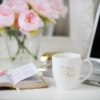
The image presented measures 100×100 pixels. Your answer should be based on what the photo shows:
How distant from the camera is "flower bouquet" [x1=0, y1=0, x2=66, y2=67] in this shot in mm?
1012

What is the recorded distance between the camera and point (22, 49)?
1.10m

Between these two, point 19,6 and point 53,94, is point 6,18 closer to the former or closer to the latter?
point 19,6

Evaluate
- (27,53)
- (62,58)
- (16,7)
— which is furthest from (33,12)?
(62,58)

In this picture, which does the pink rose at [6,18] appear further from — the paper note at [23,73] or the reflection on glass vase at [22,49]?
the paper note at [23,73]

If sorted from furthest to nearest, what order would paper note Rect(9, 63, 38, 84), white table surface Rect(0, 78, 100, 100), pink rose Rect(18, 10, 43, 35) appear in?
pink rose Rect(18, 10, 43, 35)
paper note Rect(9, 63, 38, 84)
white table surface Rect(0, 78, 100, 100)

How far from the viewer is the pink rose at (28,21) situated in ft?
3.29

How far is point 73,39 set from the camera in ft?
4.09

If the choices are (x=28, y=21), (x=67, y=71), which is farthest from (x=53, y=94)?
(x=28, y=21)

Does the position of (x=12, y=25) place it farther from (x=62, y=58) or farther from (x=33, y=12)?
(x=62, y=58)

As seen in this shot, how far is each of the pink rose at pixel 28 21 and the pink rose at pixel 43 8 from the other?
3cm

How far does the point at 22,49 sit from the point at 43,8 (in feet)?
0.59

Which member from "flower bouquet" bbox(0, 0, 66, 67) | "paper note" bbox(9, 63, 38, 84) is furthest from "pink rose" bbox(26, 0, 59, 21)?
"paper note" bbox(9, 63, 38, 84)

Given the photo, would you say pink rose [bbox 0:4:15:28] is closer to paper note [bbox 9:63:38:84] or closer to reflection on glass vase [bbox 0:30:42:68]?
reflection on glass vase [bbox 0:30:42:68]

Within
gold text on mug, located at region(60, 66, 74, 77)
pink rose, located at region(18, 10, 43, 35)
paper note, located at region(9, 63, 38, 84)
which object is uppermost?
pink rose, located at region(18, 10, 43, 35)
